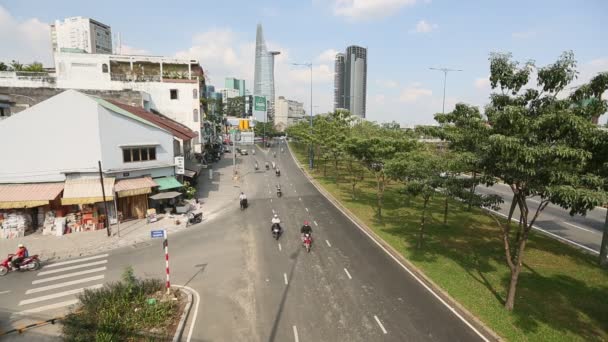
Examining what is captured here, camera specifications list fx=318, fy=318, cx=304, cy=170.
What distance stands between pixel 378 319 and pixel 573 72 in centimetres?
1190

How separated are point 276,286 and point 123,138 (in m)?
19.4

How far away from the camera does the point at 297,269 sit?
18359 millimetres

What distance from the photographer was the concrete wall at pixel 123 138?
25625 millimetres

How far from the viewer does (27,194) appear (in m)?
23.5

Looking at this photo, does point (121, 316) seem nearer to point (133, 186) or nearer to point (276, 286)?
point (276, 286)

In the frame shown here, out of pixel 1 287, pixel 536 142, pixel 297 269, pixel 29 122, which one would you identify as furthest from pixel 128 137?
pixel 536 142

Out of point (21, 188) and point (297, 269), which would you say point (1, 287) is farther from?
point (297, 269)

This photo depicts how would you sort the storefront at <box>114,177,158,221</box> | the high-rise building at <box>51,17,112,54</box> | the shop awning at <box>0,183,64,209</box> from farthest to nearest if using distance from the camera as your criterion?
the high-rise building at <box>51,17,112,54</box> < the storefront at <box>114,177,158,221</box> < the shop awning at <box>0,183,64,209</box>

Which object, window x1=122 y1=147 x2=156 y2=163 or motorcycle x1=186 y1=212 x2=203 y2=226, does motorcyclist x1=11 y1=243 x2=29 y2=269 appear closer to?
window x1=122 y1=147 x2=156 y2=163

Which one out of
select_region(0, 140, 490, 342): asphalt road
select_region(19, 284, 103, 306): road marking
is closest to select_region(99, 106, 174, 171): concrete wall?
select_region(0, 140, 490, 342): asphalt road

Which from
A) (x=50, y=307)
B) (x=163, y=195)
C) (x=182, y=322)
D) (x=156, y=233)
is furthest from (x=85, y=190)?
(x=182, y=322)

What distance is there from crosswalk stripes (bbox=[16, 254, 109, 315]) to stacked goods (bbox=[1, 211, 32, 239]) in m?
7.37

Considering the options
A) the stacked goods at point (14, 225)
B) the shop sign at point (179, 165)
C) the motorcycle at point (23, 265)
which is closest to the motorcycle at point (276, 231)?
the shop sign at point (179, 165)

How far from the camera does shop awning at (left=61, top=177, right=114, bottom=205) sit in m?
24.0
